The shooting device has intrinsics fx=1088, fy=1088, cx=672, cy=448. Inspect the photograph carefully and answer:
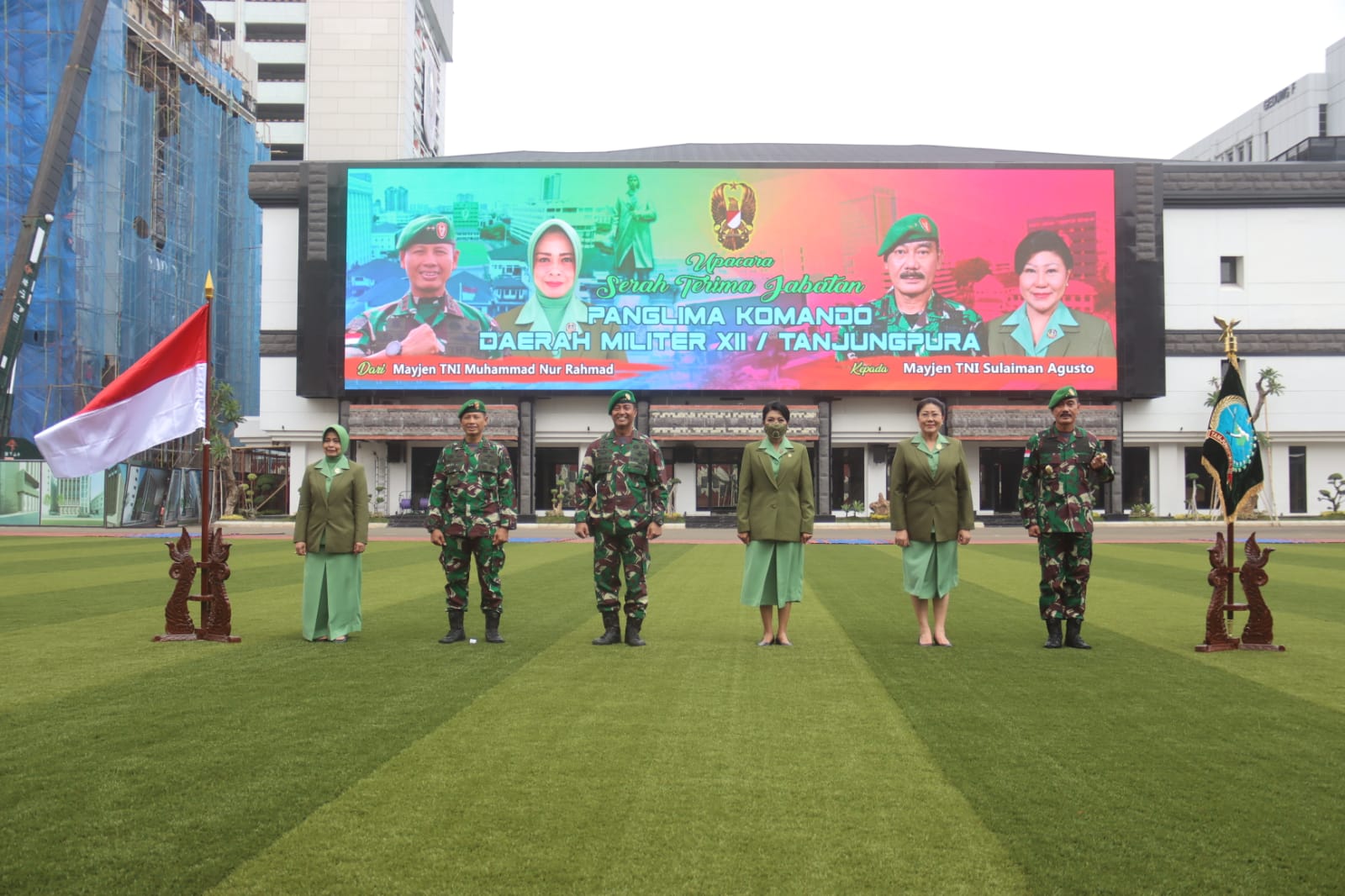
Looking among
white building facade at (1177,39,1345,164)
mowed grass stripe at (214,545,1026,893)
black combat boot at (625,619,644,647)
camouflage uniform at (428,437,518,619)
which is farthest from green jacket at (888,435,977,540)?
white building facade at (1177,39,1345,164)

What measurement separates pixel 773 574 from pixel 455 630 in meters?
2.75

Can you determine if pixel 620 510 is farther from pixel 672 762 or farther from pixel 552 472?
pixel 552 472

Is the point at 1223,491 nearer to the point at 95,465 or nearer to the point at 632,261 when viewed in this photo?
the point at 95,465

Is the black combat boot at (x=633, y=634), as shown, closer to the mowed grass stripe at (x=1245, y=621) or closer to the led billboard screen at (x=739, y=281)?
the mowed grass stripe at (x=1245, y=621)

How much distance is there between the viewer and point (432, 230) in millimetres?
42062

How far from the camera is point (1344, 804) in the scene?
181 inches

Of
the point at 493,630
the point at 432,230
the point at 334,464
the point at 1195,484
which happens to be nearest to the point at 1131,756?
the point at 493,630

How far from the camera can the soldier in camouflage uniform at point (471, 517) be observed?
9.14 meters

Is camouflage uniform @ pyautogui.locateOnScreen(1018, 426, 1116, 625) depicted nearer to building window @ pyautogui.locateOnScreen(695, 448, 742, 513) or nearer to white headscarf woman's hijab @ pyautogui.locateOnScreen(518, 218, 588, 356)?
white headscarf woman's hijab @ pyautogui.locateOnScreen(518, 218, 588, 356)

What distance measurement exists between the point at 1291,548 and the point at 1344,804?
21371mm

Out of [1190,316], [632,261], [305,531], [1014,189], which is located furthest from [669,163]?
[305,531]

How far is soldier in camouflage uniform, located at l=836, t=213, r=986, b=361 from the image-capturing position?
41.8 m

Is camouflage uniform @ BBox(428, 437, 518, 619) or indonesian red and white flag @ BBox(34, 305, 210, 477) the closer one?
indonesian red and white flag @ BBox(34, 305, 210, 477)

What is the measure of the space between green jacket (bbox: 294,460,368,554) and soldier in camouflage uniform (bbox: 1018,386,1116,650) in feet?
18.5
